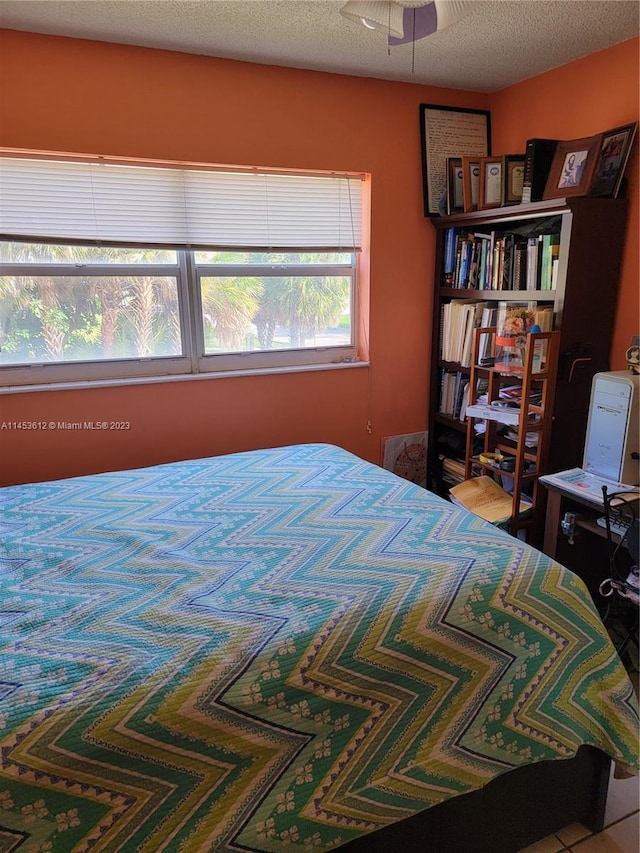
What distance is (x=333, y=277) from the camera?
3.02m

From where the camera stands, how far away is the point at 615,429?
2068 mm

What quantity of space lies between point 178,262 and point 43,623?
1901 mm

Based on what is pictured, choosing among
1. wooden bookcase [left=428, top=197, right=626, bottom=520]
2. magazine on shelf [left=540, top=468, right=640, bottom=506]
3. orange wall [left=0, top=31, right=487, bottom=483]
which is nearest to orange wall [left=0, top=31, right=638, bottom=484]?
orange wall [left=0, top=31, right=487, bottom=483]

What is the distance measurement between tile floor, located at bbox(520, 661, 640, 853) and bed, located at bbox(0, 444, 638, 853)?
0.07 meters

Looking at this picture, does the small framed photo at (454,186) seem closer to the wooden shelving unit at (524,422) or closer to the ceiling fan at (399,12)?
the wooden shelving unit at (524,422)

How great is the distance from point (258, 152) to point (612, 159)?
1.54 metres

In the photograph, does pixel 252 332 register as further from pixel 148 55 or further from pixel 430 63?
pixel 430 63

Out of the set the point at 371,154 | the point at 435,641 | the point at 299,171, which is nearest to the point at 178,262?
the point at 299,171

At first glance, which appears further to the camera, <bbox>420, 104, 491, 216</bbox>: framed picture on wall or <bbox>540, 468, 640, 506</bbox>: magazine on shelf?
<bbox>420, 104, 491, 216</bbox>: framed picture on wall

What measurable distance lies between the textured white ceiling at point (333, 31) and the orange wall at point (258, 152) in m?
0.10

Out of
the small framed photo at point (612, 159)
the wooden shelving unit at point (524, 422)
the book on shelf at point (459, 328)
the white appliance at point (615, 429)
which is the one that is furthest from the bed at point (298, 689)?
the small framed photo at point (612, 159)

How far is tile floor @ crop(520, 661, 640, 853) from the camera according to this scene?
4.77 ft

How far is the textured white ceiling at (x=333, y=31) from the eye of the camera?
201 centimetres

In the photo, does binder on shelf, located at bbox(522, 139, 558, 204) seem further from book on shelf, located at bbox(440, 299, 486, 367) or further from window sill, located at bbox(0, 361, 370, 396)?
window sill, located at bbox(0, 361, 370, 396)
